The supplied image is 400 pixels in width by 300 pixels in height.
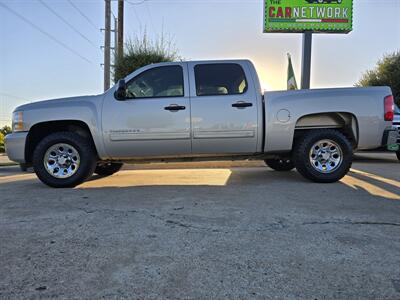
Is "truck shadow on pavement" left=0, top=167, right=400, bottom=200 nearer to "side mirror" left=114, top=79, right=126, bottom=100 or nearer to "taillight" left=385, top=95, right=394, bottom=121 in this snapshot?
"taillight" left=385, top=95, right=394, bottom=121

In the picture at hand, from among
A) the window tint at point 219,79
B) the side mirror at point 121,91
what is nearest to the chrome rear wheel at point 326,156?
the window tint at point 219,79

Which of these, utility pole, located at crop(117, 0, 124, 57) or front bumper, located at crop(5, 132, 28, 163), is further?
utility pole, located at crop(117, 0, 124, 57)

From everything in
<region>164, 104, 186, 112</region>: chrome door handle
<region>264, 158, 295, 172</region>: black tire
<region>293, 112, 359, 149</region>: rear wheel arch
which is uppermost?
<region>164, 104, 186, 112</region>: chrome door handle

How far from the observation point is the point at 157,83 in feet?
18.5

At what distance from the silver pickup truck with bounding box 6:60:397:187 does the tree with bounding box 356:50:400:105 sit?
15.8m

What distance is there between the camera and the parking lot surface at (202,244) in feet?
7.20

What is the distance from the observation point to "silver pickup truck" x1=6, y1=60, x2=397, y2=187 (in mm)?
5469

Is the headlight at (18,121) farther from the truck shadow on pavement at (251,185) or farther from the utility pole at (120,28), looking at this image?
the utility pole at (120,28)

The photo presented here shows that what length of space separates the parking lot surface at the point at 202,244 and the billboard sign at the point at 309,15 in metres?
13.4

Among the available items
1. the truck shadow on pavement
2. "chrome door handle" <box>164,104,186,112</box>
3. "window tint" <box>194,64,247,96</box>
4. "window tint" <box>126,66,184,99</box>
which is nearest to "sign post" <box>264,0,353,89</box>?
the truck shadow on pavement

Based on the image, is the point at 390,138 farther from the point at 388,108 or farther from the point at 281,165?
the point at 281,165

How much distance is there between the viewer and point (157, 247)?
287 cm

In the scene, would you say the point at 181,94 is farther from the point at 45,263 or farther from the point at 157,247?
the point at 45,263

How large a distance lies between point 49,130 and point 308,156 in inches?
168
